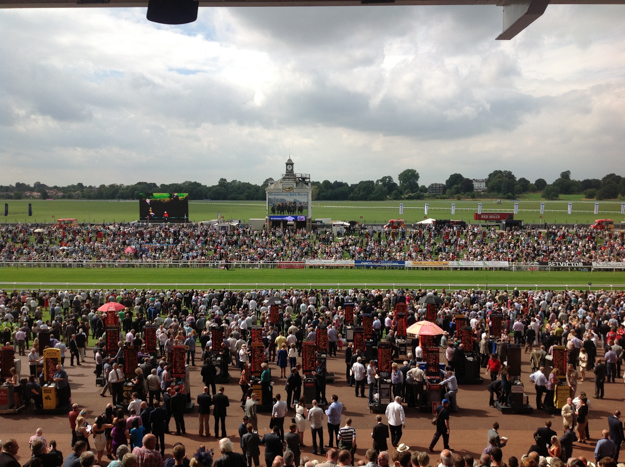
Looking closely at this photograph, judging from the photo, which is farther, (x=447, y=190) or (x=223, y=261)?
(x=447, y=190)

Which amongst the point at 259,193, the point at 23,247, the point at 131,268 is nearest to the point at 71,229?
the point at 23,247

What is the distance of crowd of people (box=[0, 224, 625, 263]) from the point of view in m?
42.1

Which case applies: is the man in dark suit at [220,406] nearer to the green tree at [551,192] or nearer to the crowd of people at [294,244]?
the crowd of people at [294,244]

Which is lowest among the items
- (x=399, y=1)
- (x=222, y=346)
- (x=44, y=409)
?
(x=44, y=409)

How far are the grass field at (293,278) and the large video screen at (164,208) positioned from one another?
17.2m

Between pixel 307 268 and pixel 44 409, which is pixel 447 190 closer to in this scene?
pixel 307 268

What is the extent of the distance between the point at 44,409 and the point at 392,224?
160ft

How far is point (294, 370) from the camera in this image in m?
11.4

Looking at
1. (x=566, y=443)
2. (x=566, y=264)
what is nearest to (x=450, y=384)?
(x=566, y=443)

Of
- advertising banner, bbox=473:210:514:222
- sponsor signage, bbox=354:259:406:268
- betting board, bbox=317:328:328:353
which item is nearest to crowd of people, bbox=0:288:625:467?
betting board, bbox=317:328:328:353

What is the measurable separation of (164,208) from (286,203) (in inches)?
556

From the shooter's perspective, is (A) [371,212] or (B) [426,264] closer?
(B) [426,264]

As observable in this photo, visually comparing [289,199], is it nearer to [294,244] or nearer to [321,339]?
[294,244]

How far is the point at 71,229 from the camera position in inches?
2117
